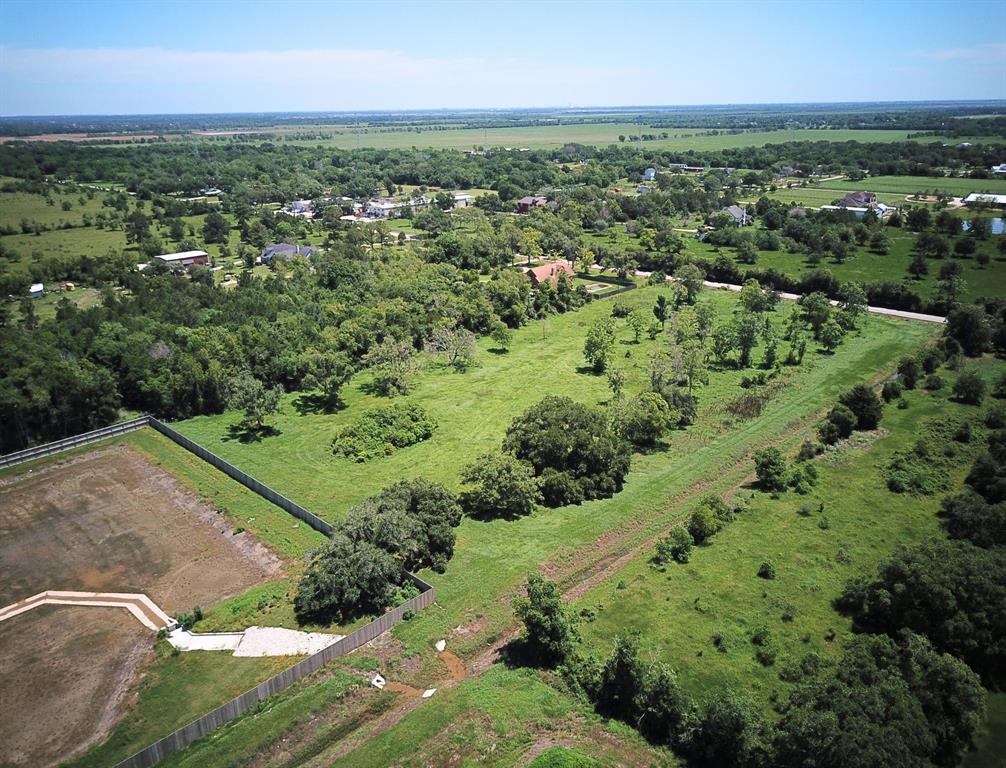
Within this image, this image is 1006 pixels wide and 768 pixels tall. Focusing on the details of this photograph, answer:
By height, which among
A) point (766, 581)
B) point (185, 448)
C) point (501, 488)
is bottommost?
point (766, 581)

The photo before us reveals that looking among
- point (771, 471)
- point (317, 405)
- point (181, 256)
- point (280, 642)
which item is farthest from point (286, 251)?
point (771, 471)

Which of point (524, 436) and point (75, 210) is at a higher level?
point (75, 210)

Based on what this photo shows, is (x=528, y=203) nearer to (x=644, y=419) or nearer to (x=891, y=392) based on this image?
(x=891, y=392)

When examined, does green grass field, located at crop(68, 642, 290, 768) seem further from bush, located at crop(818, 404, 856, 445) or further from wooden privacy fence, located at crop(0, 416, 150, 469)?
bush, located at crop(818, 404, 856, 445)

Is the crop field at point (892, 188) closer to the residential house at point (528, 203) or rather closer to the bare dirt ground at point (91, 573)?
the residential house at point (528, 203)

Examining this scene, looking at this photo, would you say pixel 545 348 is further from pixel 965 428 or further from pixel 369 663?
pixel 369 663

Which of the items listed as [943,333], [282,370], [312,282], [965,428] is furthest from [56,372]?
[943,333]
